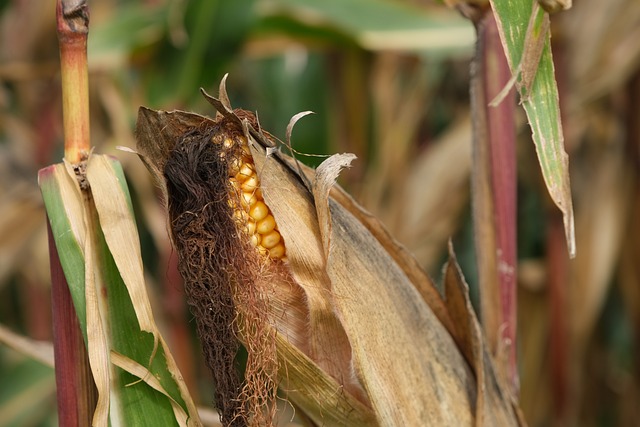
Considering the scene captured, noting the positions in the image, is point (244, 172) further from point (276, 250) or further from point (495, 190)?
point (495, 190)

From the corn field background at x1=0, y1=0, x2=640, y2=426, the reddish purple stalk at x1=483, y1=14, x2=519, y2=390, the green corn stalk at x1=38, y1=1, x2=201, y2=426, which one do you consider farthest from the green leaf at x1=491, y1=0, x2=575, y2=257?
the corn field background at x1=0, y1=0, x2=640, y2=426

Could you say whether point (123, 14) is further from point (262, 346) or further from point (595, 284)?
point (262, 346)

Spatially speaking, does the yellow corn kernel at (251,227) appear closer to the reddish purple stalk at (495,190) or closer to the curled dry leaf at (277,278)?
the curled dry leaf at (277,278)

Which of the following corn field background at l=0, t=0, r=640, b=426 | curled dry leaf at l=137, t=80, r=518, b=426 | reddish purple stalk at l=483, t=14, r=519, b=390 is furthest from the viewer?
corn field background at l=0, t=0, r=640, b=426

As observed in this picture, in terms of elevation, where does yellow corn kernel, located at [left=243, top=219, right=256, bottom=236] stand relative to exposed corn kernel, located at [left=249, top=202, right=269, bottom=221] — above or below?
below

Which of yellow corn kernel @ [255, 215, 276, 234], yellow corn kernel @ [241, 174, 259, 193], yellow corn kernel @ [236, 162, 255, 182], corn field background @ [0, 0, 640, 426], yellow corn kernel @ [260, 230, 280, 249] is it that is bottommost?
corn field background @ [0, 0, 640, 426]

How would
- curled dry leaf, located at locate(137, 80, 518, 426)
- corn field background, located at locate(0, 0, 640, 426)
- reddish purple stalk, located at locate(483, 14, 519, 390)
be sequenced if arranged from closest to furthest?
curled dry leaf, located at locate(137, 80, 518, 426), reddish purple stalk, located at locate(483, 14, 519, 390), corn field background, located at locate(0, 0, 640, 426)

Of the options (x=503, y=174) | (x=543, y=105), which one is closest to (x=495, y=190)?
(x=503, y=174)

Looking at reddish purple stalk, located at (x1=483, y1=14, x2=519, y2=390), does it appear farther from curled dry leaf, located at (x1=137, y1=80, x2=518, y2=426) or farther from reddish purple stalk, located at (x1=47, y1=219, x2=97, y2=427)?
reddish purple stalk, located at (x1=47, y1=219, x2=97, y2=427)
